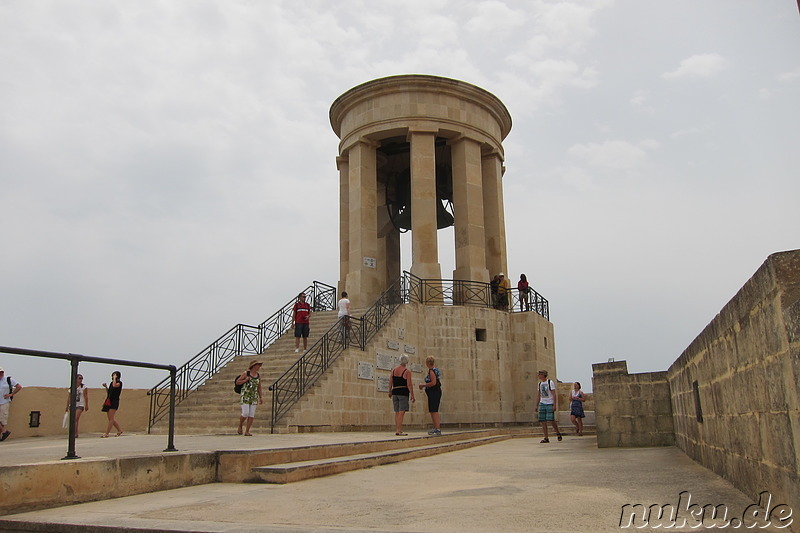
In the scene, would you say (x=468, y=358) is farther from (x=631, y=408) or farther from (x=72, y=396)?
(x=72, y=396)

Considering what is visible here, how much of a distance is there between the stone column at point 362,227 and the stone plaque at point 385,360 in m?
4.93

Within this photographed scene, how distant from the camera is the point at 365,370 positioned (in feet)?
51.7

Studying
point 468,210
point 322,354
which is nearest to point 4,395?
point 322,354

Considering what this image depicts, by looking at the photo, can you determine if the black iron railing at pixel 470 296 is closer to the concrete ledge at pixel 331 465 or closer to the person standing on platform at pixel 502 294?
the person standing on platform at pixel 502 294

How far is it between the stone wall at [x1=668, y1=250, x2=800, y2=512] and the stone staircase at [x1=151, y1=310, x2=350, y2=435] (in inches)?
349

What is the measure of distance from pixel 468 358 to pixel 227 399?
717cm

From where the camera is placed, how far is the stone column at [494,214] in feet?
77.2

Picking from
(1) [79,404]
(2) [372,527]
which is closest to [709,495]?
(2) [372,527]

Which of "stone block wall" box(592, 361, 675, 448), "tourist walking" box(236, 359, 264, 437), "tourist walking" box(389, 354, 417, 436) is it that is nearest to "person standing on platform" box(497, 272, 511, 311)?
"tourist walking" box(389, 354, 417, 436)

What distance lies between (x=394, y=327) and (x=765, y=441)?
44.6ft

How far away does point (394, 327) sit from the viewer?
17.4 metres

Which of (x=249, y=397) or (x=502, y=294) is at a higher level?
(x=502, y=294)

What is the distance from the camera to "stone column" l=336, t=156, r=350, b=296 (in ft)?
78.9

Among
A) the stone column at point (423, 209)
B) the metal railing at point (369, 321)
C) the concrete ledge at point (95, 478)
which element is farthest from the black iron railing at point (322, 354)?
the concrete ledge at point (95, 478)
